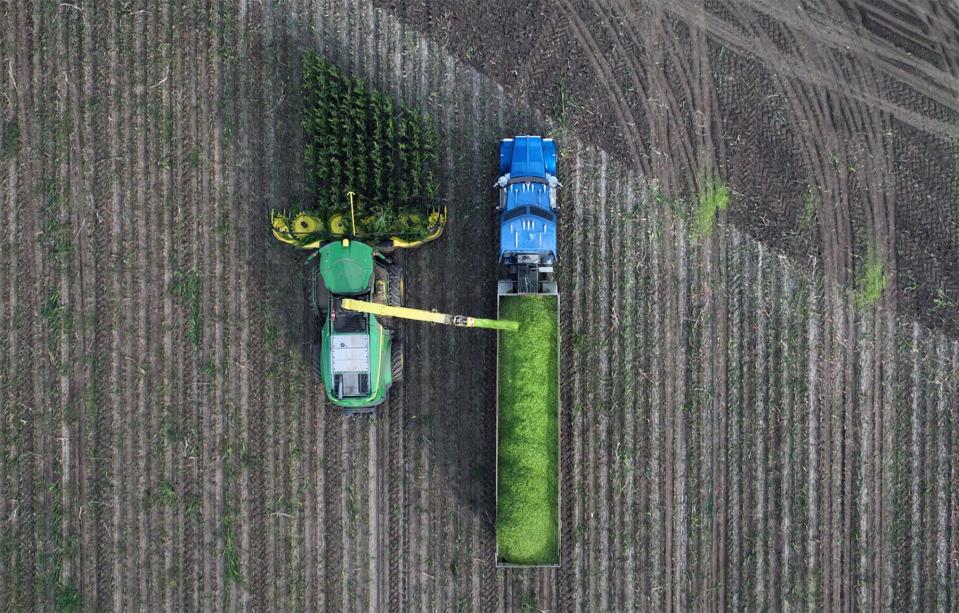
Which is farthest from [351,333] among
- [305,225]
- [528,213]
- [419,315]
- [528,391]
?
[528,213]

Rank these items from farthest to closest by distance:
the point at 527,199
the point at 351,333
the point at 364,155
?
the point at 364,155 → the point at 527,199 → the point at 351,333

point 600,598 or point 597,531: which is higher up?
point 597,531

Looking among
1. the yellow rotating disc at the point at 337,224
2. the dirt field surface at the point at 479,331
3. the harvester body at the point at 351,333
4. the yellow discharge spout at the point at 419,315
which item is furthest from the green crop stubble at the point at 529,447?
the yellow rotating disc at the point at 337,224

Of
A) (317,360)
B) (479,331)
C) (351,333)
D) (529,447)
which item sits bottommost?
(529,447)

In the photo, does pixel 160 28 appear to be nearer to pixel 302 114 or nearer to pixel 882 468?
pixel 302 114

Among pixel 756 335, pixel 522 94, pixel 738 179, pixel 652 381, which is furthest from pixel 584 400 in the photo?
pixel 522 94

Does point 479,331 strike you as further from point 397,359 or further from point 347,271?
point 347,271

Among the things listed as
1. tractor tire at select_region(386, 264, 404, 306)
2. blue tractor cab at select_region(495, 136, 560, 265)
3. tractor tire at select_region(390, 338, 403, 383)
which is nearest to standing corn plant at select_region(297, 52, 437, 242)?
tractor tire at select_region(386, 264, 404, 306)
